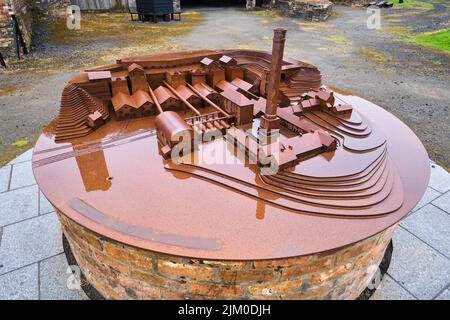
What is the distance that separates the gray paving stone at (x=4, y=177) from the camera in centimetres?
354

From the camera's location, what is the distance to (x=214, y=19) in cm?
1495

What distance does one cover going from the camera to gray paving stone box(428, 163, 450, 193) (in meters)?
3.58

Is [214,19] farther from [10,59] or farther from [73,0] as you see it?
[10,59]

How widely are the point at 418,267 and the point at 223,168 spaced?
80.9 inches

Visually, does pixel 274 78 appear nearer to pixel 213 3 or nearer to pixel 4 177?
pixel 4 177

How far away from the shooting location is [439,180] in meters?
3.71

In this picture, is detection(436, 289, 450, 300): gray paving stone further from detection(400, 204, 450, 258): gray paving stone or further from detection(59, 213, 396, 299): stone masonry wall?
detection(59, 213, 396, 299): stone masonry wall

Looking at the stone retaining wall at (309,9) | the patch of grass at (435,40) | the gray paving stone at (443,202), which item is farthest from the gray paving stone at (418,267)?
the stone retaining wall at (309,9)

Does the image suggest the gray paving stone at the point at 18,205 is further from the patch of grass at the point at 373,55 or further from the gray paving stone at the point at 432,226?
the patch of grass at the point at 373,55

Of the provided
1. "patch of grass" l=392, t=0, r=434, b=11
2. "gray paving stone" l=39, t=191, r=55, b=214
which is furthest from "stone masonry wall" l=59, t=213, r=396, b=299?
"patch of grass" l=392, t=0, r=434, b=11

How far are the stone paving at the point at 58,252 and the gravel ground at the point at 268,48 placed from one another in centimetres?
153
